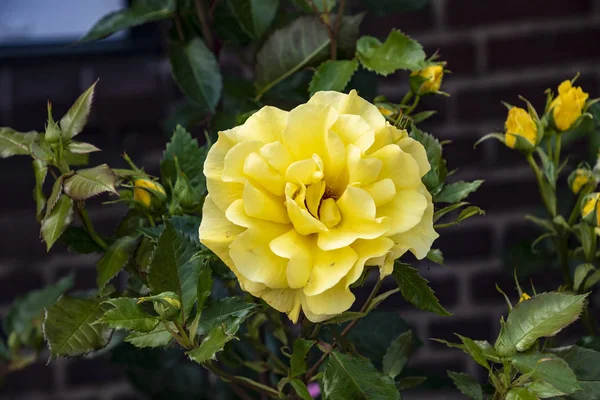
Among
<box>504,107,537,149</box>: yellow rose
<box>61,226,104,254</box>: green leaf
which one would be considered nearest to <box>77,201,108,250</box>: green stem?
<box>61,226,104,254</box>: green leaf

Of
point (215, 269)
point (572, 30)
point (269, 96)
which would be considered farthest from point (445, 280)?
point (215, 269)

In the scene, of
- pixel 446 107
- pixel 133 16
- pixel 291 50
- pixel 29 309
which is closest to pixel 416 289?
pixel 291 50

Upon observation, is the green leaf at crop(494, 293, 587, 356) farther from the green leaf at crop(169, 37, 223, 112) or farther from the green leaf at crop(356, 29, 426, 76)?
the green leaf at crop(169, 37, 223, 112)

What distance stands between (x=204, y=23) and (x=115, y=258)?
0.28 metres

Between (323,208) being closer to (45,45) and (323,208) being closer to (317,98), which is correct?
(317,98)

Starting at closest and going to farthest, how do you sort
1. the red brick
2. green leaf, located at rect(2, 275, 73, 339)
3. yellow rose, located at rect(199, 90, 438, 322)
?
yellow rose, located at rect(199, 90, 438, 322) → green leaf, located at rect(2, 275, 73, 339) → the red brick

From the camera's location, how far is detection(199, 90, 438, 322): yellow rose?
1.29 feet

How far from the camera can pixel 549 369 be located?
0.44 metres

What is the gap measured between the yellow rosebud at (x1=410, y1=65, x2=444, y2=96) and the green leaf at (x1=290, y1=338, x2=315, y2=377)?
21 cm

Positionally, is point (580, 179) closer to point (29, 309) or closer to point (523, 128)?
point (523, 128)

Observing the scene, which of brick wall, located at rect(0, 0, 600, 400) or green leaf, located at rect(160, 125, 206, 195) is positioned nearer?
green leaf, located at rect(160, 125, 206, 195)

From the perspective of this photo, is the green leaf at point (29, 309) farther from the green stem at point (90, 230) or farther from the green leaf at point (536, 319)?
the green leaf at point (536, 319)

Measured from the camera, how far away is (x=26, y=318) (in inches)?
34.0

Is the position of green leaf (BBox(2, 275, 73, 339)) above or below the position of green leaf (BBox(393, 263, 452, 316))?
below
